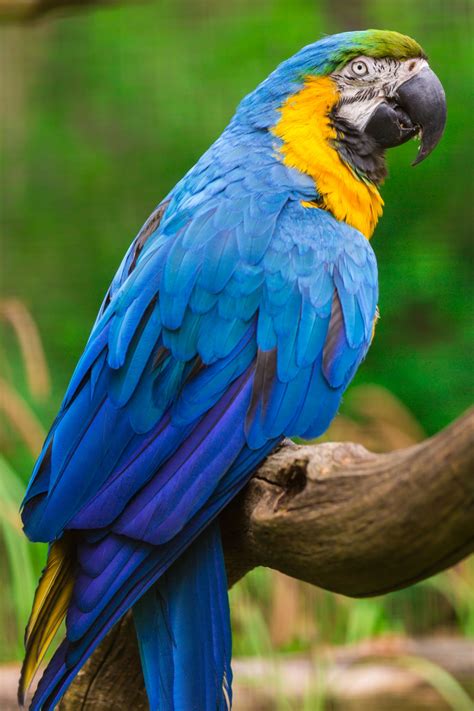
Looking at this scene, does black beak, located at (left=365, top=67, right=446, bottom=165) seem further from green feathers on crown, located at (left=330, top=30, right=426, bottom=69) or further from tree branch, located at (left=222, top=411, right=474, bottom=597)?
tree branch, located at (left=222, top=411, right=474, bottom=597)

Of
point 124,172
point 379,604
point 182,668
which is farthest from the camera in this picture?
point 124,172

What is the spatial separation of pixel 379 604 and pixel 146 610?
1232 millimetres

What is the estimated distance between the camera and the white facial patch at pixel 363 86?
132 cm

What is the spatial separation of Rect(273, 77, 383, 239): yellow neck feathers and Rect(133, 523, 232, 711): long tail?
488 millimetres

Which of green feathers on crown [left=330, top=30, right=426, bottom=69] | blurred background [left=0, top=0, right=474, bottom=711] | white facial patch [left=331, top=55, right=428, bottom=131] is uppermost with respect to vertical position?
green feathers on crown [left=330, top=30, right=426, bottom=69]

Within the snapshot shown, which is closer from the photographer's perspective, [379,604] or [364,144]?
[364,144]

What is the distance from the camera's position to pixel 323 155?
1.27 metres

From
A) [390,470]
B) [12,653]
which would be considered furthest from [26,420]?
[390,470]

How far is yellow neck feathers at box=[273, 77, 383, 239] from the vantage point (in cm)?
125

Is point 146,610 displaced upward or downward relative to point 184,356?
downward

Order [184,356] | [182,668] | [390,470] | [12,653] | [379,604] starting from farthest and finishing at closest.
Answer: [379,604], [12,653], [184,356], [182,668], [390,470]

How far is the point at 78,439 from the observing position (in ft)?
3.43

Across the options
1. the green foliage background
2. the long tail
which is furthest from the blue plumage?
the green foliage background

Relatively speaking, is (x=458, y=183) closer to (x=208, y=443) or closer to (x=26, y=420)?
(x=26, y=420)
